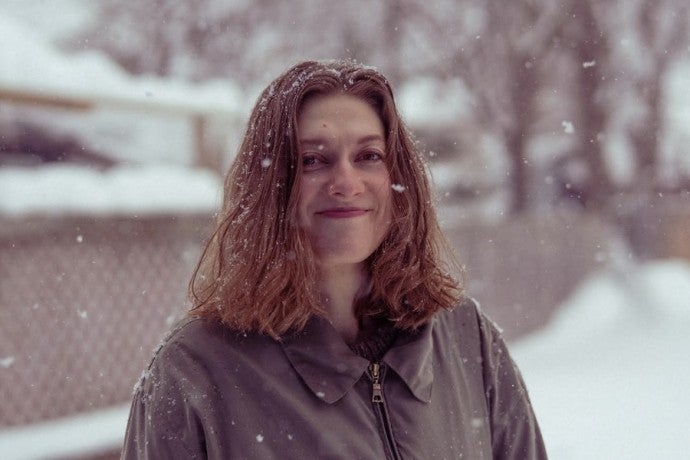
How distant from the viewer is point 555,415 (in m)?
4.30

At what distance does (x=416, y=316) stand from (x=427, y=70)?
5971 mm

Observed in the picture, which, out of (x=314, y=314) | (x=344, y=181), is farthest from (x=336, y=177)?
(x=314, y=314)

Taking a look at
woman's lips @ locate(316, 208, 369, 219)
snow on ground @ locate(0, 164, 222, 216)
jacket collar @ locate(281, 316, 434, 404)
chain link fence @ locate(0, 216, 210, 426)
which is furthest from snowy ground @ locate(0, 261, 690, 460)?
woman's lips @ locate(316, 208, 369, 219)

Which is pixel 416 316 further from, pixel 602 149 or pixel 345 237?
pixel 602 149

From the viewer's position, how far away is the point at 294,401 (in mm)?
1157

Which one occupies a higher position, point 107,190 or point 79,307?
point 107,190

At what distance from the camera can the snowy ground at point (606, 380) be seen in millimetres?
3342

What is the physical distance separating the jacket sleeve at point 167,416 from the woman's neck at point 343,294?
0.99 feet

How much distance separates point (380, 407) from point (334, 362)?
4.8 inches

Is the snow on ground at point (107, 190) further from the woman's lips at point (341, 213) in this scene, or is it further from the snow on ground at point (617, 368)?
the snow on ground at point (617, 368)

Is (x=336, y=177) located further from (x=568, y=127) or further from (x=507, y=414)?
(x=568, y=127)

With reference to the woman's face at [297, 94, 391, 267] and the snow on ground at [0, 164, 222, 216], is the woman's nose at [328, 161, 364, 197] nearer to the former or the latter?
the woman's face at [297, 94, 391, 267]

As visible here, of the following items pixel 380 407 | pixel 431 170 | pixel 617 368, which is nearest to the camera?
pixel 380 407

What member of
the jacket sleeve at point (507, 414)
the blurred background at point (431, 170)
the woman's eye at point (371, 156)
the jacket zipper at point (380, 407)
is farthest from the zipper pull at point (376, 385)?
the blurred background at point (431, 170)
